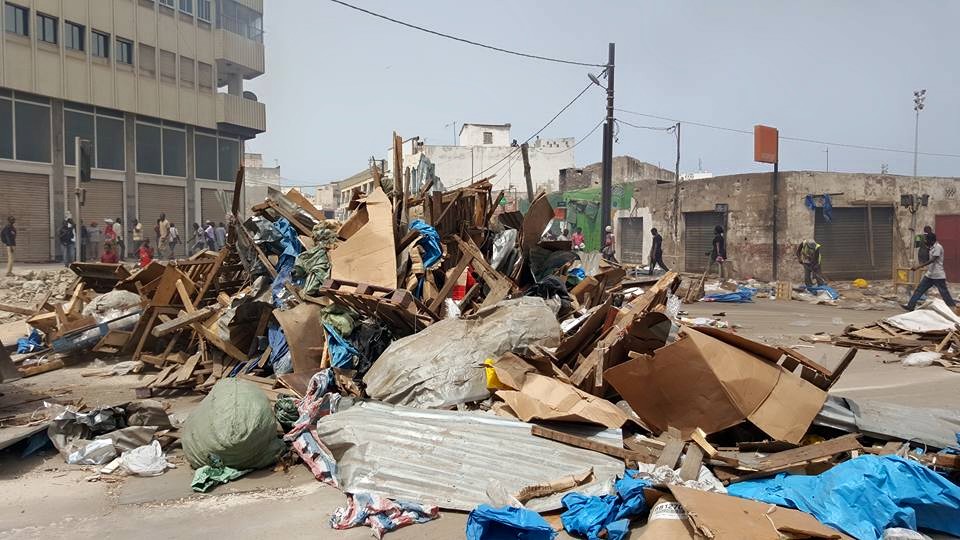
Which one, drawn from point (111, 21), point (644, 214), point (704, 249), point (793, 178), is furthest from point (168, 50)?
point (793, 178)

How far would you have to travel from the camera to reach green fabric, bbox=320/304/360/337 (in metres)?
6.77

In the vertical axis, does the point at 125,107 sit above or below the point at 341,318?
above

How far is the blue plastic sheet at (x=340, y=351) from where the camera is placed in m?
6.57

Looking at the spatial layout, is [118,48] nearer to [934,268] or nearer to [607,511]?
[934,268]

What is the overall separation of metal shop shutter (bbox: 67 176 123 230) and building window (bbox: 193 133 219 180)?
14.8 ft

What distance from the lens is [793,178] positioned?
71.5 ft

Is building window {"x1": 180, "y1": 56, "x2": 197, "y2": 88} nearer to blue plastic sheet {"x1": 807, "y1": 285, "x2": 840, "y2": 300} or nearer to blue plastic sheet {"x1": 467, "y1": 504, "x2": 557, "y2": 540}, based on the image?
blue plastic sheet {"x1": 807, "y1": 285, "x2": 840, "y2": 300}

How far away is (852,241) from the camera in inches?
881

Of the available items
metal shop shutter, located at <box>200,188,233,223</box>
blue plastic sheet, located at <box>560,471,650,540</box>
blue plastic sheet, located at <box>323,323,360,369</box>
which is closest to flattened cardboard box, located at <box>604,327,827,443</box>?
blue plastic sheet, located at <box>560,471,650,540</box>

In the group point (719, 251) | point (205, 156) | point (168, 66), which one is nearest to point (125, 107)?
point (168, 66)

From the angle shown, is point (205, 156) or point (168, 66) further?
point (205, 156)

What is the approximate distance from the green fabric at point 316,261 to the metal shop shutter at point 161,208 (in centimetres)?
2305

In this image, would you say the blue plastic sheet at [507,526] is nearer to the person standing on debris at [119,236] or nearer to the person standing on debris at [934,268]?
the person standing on debris at [934,268]

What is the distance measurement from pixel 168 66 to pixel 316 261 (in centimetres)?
2619
